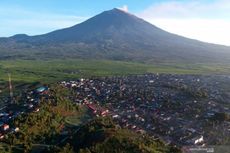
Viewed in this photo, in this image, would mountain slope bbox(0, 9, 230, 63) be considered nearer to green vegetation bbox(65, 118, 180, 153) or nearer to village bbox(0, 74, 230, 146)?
village bbox(0, 74, 230, 146)

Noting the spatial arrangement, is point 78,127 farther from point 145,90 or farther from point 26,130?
point 145,90

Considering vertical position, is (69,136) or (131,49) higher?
(131,49)

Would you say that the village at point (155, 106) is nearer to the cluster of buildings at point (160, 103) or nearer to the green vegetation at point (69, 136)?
the cluster of buildings at point (160, 103)

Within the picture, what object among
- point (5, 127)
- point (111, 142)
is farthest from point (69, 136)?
point (5, 127)

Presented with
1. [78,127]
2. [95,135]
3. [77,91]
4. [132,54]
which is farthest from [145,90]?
[132,54]

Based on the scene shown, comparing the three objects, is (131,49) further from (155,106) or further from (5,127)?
(5,127)

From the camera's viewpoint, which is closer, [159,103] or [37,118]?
[37,118]

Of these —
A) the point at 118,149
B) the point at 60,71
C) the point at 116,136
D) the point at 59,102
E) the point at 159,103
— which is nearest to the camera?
the point at 118,149
